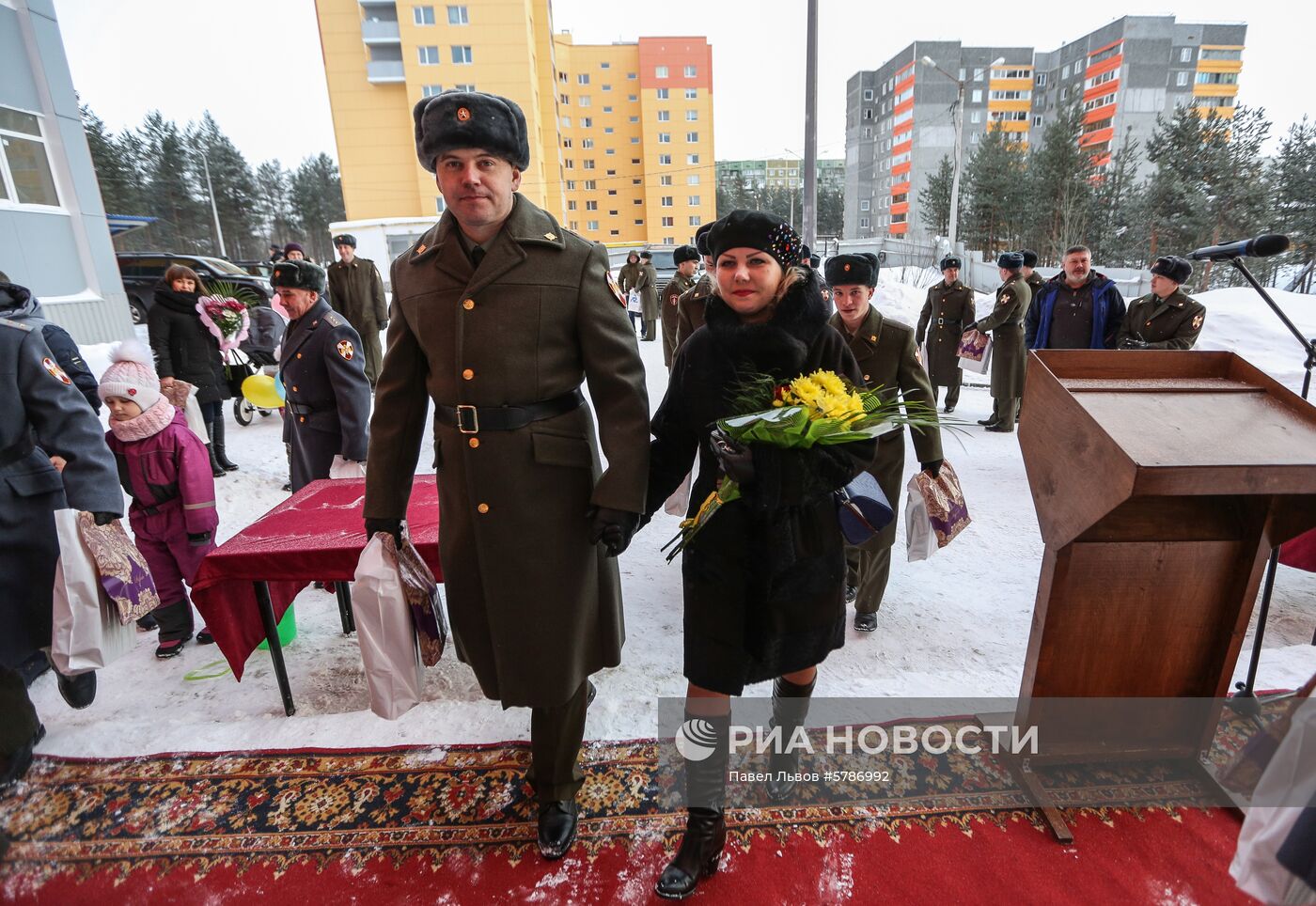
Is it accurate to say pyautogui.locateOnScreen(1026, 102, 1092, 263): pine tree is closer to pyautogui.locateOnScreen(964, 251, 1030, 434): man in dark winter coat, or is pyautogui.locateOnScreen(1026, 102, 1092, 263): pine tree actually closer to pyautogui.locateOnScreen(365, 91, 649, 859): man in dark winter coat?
pyautogui.locateOnScreen(964, 251, 1030, 434): man in dark winter coat

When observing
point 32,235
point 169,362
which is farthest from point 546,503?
point 32,235

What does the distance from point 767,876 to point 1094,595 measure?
1460 millimetres

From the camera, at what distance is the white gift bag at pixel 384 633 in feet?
7.14

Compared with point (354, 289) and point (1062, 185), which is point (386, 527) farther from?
point (1062, 185)

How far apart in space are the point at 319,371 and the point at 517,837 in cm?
262

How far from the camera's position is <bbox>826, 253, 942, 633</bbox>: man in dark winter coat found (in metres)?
3.29

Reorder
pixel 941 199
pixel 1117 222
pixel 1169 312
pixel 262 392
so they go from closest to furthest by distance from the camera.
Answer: pixel 262 392 < pixel 1169 312 < pixel 1117 222 < pixel 941 199

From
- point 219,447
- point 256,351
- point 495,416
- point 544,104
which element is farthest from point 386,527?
point 544,104

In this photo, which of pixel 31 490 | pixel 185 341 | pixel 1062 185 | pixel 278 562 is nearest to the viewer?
pixel 31 490

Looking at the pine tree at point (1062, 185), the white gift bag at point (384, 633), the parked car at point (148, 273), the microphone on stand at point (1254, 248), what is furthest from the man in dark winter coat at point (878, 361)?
the pine tree at point (1062, 185)

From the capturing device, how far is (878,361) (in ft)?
11.0

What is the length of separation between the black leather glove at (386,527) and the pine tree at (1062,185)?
3116 centimetres

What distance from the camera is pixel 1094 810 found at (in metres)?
2.31

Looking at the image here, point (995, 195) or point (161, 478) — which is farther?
point (995, 195)
